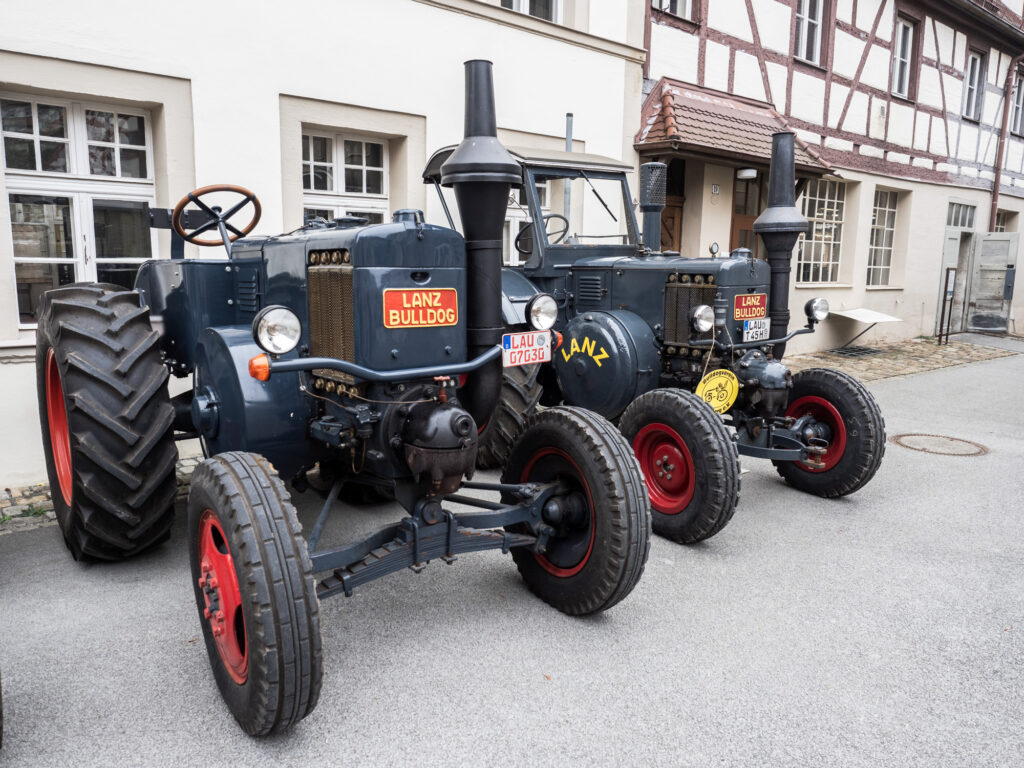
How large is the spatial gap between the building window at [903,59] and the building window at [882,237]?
5.62ft

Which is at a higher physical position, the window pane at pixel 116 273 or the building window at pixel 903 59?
the building window at pixel 903 59

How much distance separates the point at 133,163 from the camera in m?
5.37

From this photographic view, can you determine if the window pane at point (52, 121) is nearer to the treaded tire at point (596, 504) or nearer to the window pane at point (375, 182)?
the window pane at point (375, 182)

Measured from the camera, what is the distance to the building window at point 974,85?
48.1 ft

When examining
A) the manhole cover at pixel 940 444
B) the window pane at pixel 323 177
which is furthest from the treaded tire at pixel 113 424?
the manhole cover at pixel 940 444

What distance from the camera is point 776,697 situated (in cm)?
256

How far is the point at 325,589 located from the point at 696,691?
50.7 inches

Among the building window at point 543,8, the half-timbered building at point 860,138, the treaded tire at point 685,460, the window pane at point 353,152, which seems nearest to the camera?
the treaded tire at point 685,460

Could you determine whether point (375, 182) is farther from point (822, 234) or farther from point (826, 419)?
point (822, 234)

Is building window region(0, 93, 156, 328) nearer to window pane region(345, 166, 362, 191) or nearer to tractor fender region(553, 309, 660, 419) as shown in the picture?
window pane region(345, 166, 362, 191)

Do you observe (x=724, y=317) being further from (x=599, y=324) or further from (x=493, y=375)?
(x=493, y=375)

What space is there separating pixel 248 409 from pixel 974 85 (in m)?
16.4

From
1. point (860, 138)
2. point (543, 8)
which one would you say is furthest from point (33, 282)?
point (860, 138)

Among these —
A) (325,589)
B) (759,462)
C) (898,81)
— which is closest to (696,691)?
(325,589)
